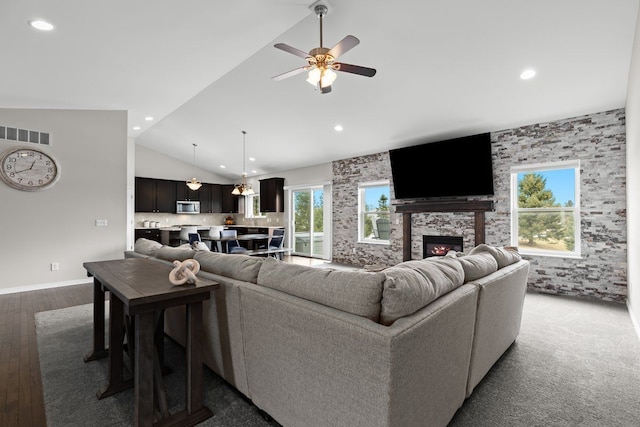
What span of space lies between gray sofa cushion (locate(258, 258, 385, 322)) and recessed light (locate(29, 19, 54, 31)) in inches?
123

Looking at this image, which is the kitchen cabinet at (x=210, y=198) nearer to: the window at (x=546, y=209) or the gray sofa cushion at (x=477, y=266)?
the window at (x=546, y=209)

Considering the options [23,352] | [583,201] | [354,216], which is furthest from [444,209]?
[23,352]

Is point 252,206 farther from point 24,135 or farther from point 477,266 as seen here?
point 477,266

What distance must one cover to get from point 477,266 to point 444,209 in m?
3.92

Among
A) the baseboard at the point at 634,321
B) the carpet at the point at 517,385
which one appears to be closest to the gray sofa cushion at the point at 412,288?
the carpet at the point at 517,385

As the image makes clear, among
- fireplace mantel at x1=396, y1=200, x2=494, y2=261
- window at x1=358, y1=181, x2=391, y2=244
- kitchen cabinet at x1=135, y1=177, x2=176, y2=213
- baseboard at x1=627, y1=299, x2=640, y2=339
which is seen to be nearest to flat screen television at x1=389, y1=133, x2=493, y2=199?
fireplace mantel at x1=396, y1=200, x2=494, y2=261

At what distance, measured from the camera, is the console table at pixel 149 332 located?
1507 mm

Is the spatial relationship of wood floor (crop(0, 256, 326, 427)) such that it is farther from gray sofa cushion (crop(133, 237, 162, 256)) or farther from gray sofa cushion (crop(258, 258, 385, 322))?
gray sofa cushion (crop(258, 258, 385, 322))

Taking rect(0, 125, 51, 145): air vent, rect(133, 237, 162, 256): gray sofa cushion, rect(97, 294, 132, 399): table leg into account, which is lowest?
rect(97, 294, 132, 399): table leg

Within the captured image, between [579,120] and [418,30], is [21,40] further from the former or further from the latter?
[579,120]

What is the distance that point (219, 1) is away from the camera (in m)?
2.74

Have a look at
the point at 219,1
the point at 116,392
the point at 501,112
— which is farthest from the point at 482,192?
the point at 116,392

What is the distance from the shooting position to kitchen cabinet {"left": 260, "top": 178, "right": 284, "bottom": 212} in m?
9.06

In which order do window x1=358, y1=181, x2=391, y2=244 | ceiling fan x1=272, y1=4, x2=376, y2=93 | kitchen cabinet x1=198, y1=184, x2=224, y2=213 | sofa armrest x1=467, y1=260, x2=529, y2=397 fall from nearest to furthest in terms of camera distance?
sofa armrest x1=467, y1=260, x2=529, y2=397, ceiling fan x1=272, y1=4, x2=376, y2=93, window x1=358, y1=181, x2=391, y2=244, kitchen cabinet x1=198, y1=184, x2=224, y2=213
